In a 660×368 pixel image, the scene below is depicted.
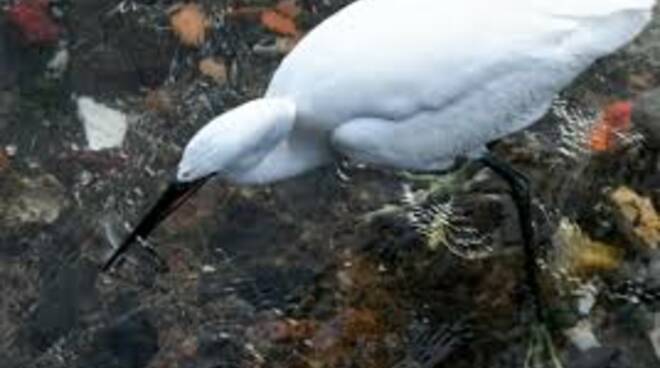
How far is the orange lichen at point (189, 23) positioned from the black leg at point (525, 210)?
1.04 m

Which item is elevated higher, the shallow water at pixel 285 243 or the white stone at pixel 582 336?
the shallow water at pixel 285 243

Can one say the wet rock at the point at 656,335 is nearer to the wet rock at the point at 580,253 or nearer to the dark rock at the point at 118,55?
the wet rock at the point at 580,253

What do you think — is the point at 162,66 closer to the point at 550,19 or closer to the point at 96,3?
the point at 96,3

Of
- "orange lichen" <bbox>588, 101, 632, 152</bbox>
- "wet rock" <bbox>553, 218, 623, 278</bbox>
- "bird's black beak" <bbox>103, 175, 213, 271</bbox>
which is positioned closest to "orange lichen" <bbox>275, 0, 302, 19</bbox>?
"orange lichen" <bbox>588, 101, 632, 152</bbox>

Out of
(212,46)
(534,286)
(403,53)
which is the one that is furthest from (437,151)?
(212,46)

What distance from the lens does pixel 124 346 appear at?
143 inches

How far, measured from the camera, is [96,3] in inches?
168

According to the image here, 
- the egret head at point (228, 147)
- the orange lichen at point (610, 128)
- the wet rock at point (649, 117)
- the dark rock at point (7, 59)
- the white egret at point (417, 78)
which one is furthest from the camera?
the dark rock at point (7, 59)

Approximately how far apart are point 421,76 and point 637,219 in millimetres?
896

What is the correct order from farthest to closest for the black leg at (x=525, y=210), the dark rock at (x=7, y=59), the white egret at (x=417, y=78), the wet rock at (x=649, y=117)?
1. the dark rock at (x=7, y=59)
2. the wet rock at (x=649, y=117)
3. the black leg at (x=525, y=210)
4. the white egret at (x=417, y=78)

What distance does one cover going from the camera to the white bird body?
3086 millimetres

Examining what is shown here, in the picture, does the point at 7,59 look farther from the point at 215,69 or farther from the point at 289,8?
the point at 289,8

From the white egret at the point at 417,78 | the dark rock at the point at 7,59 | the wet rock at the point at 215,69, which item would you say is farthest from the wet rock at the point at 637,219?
the dark rock at the point at 7,59

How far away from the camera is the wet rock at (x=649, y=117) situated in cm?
380
